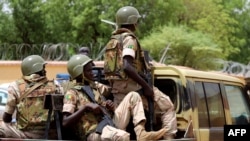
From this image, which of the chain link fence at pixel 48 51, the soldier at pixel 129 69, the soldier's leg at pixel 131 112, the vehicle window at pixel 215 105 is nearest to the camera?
the soldier's leg at pixel 131 112

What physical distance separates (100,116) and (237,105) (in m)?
2.24

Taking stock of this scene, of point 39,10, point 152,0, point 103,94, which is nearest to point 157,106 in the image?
point 103,94

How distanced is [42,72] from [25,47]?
1501 cm

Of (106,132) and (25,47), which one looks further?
(25,47)

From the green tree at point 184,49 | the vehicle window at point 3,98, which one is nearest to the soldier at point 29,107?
the vehicle window at point 3,98

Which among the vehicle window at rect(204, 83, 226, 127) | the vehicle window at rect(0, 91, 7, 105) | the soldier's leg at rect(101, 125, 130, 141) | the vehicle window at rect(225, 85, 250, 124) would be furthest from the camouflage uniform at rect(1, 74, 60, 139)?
the vehicle window at rect(0, 91, 7, 105)

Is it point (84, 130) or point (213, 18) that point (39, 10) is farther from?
point (84, 130)

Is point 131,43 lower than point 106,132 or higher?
higher

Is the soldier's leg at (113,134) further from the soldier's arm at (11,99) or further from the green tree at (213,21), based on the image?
the green tree at (213,21)

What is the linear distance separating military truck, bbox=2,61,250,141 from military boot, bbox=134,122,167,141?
28 centimetres

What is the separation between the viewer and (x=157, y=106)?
5.66 m

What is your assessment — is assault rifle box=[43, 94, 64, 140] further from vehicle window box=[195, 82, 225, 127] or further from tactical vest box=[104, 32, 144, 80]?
vehicle window box=[195, 82, 225, 127]

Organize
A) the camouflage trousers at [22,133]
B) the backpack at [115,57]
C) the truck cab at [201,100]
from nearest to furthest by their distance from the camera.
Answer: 1. the camouflage trousers at [22,133]
2. the backpack at [115,57]
3. the truck cab at [201,100]

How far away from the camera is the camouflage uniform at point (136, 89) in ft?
18.2
